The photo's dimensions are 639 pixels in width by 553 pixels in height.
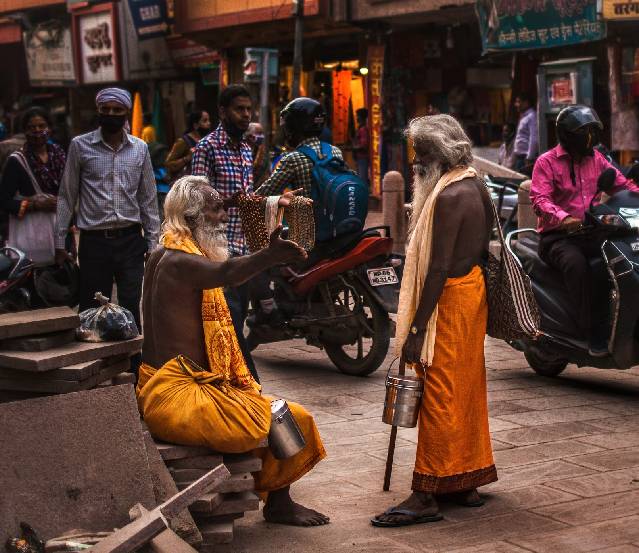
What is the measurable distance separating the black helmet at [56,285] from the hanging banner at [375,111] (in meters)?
12.5

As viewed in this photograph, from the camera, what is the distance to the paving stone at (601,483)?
18.8 ft

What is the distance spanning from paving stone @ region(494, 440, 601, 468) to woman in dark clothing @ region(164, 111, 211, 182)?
251 inches

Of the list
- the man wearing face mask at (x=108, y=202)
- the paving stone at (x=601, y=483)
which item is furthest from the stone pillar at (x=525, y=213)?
the paving stone at (x=601, y=483)

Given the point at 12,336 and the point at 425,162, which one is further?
the point at 425,162

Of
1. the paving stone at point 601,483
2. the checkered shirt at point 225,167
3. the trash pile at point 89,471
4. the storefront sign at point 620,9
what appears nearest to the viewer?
the trash pile at point 89,471

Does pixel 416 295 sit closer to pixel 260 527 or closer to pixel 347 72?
pixel 260 527

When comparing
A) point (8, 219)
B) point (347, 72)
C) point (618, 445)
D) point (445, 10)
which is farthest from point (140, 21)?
point (618, 445)

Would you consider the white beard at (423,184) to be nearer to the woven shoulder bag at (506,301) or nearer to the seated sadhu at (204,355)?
the woven shoulder bag at (506,301)

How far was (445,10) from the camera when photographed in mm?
20266

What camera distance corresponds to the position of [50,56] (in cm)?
3102

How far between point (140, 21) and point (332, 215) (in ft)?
65.7

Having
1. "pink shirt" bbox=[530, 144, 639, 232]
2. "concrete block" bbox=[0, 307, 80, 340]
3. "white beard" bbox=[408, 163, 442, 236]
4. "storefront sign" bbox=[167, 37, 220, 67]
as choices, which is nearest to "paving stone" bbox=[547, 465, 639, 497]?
"white beard" bbox=[408, 163, 442, 236]

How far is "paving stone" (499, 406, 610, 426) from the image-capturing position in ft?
23.7

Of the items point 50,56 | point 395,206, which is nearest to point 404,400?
point 395,206
